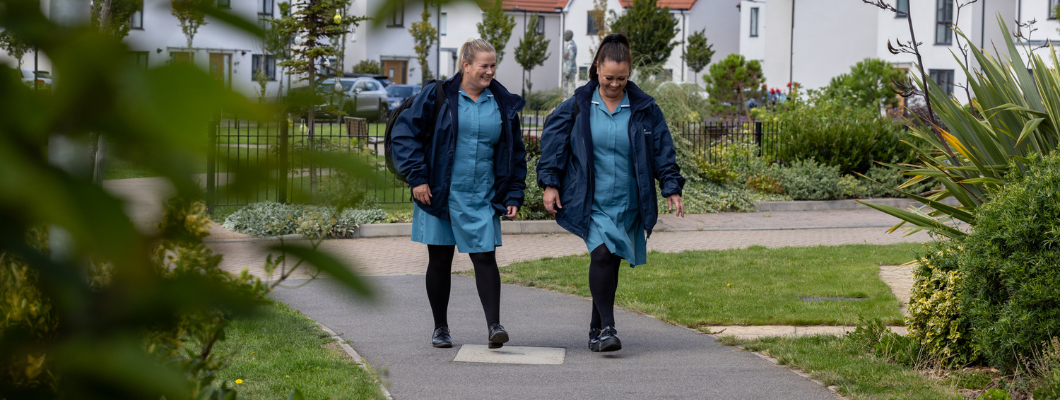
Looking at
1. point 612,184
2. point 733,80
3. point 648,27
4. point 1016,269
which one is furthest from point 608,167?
point 648,27

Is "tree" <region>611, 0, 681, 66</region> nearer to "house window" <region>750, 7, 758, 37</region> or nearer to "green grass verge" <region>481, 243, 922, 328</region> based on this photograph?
"house window" <region>750, 7, 758, 37</region>

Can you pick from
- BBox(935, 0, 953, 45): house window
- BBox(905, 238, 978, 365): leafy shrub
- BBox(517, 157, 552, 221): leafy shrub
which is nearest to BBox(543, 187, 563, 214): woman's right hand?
BBox(905, 238, 978, 365): leafy shrub

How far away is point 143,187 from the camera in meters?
0.58

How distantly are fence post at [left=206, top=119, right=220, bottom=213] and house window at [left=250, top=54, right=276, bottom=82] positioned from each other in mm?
55

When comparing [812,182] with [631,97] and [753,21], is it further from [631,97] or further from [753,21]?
[753,21]

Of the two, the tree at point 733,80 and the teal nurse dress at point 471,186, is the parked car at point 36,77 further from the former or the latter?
the tree at point 733,80

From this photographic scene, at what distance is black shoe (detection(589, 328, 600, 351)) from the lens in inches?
213

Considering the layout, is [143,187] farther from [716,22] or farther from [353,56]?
[716,22]

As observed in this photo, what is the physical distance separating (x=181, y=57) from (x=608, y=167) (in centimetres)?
477

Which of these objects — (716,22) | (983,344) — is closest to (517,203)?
(983,344)

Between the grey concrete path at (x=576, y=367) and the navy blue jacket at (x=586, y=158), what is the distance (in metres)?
0.72

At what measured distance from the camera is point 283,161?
0.64 m

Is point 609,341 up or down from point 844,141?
down

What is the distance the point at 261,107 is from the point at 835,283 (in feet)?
24.8
